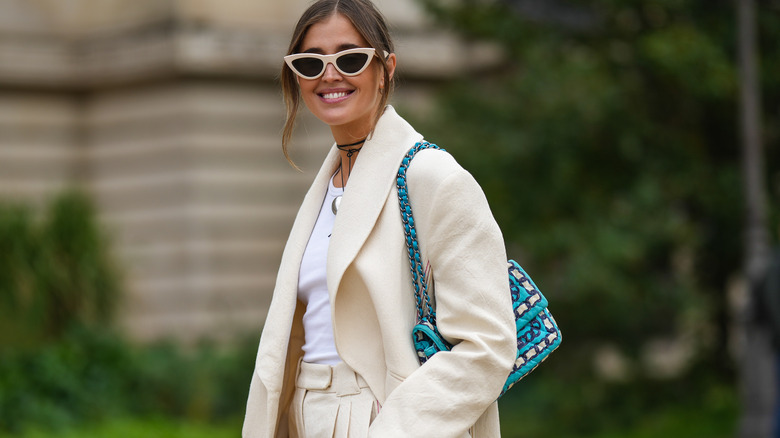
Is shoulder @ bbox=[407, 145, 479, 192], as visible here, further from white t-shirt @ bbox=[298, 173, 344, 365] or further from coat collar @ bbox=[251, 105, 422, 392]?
white t-shirt @ bbox=[298, 173, 344, 365]

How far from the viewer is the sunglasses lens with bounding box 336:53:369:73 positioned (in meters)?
2.98

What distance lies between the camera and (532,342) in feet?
9.32

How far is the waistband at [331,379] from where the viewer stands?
2867 mm

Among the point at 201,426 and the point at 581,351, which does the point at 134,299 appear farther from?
the point at 581,351

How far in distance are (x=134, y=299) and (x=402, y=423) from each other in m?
12.9

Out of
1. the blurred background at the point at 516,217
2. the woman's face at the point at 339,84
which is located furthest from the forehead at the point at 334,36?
the blurred background at the point at 516,217

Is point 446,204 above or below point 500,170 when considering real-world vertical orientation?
above

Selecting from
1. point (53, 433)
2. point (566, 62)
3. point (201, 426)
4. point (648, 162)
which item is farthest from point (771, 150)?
point (53, 433)

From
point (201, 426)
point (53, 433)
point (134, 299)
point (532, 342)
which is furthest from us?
point (134, 299)

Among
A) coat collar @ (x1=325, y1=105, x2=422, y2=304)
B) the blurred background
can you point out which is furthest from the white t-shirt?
the blurred background

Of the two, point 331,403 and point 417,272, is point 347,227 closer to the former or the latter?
point 417,272

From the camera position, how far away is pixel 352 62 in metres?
2.98

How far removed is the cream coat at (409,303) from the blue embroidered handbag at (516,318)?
2 cm

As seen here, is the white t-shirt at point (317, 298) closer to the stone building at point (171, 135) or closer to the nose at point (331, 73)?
the nose at point (331, 73)
